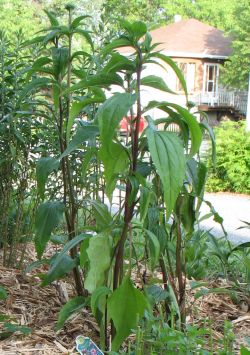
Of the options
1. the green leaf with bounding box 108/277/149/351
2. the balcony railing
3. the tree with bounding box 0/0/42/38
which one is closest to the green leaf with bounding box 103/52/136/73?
the green leaf with bounding box 108/277/149/351

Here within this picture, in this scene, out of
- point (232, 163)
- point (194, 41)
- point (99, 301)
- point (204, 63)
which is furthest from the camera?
point (194, 41)

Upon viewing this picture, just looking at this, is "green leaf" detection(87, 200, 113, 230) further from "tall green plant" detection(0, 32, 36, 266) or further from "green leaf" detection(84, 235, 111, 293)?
"tall green plant" detection(0, 32, 36, 266)

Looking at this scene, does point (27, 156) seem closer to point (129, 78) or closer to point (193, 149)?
point (129, 78)

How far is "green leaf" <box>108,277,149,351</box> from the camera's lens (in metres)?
2.11

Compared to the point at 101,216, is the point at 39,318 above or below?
below

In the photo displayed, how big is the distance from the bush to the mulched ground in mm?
8969

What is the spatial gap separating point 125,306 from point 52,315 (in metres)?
0.77

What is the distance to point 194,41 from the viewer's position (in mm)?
32906

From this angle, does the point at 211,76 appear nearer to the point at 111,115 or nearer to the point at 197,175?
the point at 197,175

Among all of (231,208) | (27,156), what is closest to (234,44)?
(231,208)

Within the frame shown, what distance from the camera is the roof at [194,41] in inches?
1257

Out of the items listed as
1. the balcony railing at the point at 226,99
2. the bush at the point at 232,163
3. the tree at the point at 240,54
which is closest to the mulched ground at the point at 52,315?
the bush at the point at 232,163

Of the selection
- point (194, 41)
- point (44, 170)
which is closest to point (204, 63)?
point (194, 41)

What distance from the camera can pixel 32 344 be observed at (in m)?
2.43
